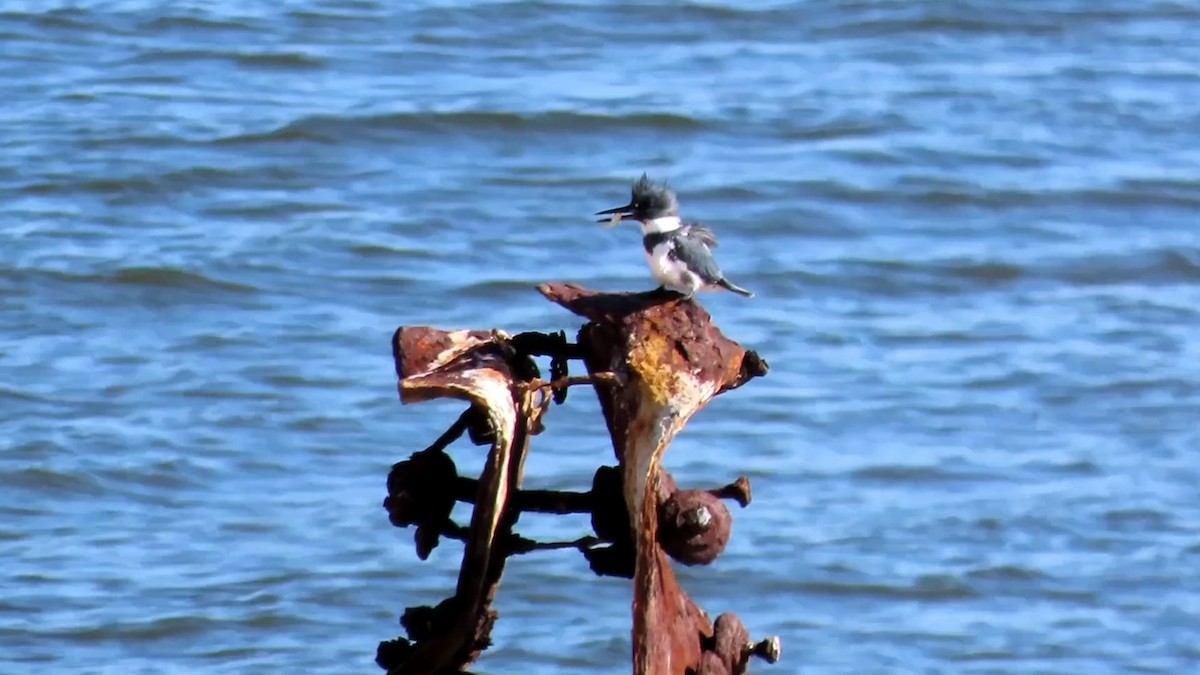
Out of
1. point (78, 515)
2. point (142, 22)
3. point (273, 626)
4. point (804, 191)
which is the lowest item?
point (273, 626)

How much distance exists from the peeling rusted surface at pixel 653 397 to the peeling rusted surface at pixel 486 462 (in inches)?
4.0

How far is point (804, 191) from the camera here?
8.69m

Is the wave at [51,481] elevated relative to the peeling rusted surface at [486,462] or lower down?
elevated

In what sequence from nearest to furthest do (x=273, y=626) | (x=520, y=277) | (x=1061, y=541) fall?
(x=273, y=626) → (x=1061, y=541) → (x=520, y=277)

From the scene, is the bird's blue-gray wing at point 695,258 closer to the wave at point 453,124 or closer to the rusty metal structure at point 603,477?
the rusty metal structure at point 603,477

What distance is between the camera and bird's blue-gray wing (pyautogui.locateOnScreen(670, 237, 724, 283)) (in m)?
3.53

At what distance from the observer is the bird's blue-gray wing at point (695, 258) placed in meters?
3.53

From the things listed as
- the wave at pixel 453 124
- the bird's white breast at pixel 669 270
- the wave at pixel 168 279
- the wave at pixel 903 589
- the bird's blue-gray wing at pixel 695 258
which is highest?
the wave at pixel 453 124

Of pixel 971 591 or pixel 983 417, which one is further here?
pixel 983 417

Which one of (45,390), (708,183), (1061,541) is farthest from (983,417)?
(45,390)

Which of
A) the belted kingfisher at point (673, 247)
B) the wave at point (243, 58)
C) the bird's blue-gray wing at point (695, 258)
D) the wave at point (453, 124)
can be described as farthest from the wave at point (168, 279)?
the bird's blue-gray wing at point (695, 258)

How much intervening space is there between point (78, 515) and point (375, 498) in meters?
0.84

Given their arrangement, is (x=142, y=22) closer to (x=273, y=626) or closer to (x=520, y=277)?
(x=520, y=277)

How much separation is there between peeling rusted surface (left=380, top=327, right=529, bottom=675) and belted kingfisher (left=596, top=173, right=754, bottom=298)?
4.09 ft
